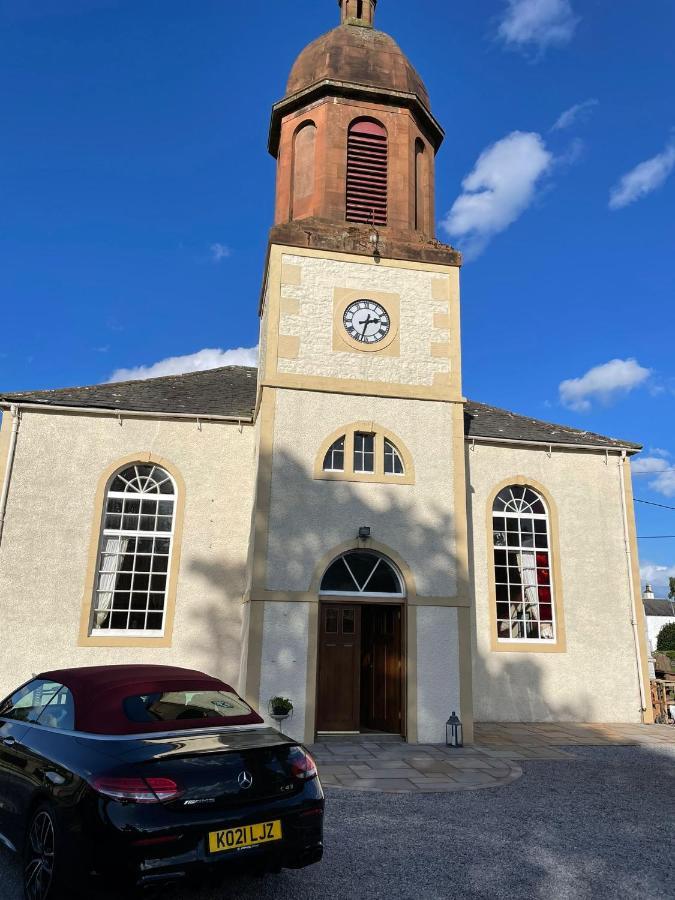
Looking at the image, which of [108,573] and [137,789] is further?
[108,573]

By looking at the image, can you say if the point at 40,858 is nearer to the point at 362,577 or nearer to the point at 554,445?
the point at 362,577

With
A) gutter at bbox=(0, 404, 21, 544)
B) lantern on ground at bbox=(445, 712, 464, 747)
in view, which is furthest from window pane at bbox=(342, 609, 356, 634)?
gutter at bbox=(0, 404, 21, 544)

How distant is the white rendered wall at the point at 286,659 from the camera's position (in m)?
10.5

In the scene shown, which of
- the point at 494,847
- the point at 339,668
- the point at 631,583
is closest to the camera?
the point at 494,847

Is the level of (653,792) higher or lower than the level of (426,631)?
lower

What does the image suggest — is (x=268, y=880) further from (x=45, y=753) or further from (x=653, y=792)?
(x=653, y=792)

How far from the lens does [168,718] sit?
14.8ft

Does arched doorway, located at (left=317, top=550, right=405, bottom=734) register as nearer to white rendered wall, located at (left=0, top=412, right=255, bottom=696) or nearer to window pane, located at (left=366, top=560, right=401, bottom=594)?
window pane, located at (left=366, top=560, right=401, bottom=594)

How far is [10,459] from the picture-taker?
13.1m

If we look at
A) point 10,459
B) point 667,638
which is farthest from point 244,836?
Answer: point 667,638

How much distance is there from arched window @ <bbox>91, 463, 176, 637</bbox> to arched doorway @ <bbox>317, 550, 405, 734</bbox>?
3634 millimetres

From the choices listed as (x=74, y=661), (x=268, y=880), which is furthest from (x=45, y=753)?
(x=74, y=661)

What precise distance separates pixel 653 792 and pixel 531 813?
2.17 meters

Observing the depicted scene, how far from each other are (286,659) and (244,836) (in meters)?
6.93
